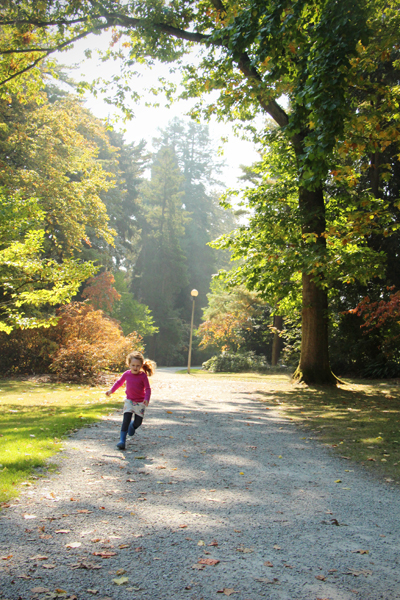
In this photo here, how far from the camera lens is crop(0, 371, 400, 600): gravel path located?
8.48ft

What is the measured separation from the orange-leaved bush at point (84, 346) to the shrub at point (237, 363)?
868 cm

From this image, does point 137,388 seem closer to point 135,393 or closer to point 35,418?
point 135,393

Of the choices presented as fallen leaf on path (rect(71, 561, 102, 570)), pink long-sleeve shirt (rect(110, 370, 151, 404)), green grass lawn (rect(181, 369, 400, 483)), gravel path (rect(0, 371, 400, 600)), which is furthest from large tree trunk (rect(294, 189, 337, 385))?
fallen leaf on path (rect(71, 561, 102, 570))

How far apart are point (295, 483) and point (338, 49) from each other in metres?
5.91

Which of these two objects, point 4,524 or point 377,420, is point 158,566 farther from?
point 377,420

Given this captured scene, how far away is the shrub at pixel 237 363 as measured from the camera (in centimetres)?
2625

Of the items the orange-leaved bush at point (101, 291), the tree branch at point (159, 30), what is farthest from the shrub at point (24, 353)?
the orange-leaved bush at point (101, 291)

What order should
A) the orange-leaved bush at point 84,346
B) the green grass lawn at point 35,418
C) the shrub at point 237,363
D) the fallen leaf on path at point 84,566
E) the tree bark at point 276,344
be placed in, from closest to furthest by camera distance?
the fallen leaf on path at point 84,566 → the green grass lawn at point 35,418 → the orange-leaved bush at point 84,346 → the shrub at point 237,363 → the tree bark at point 276,344

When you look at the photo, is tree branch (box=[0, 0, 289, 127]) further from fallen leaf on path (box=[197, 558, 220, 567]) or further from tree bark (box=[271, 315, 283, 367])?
tree bark (box=[271, 315, 283, 367])

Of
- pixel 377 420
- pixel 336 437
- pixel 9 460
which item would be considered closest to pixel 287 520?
pixel 9 460

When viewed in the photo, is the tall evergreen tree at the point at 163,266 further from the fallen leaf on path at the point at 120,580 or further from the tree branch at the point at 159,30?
the fallen leaf on path at the point at 120,580

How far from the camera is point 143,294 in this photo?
162ft

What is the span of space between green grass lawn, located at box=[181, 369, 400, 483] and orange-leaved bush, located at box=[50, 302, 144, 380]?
5.37 metres

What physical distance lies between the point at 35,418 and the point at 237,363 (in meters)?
20.0
